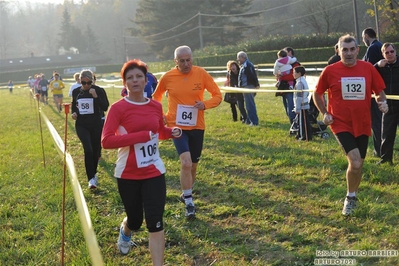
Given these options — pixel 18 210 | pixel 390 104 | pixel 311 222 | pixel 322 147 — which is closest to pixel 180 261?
pixel 311 222

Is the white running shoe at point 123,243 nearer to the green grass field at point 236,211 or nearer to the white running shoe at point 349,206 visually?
the green grass field at point 236,211

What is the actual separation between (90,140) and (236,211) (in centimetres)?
291

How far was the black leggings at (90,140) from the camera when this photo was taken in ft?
26.5

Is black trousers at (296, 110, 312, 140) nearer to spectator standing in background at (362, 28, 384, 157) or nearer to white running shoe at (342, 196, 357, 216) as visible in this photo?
spectator standing in background at (362, 28, 384, 157)

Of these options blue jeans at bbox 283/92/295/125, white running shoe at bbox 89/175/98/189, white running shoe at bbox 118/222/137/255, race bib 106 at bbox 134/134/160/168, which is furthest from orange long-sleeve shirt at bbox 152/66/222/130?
blue jeans at bbox 283/92/295/125

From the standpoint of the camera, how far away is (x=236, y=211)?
6.47 metres

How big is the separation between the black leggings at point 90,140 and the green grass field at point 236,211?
0.36 meters

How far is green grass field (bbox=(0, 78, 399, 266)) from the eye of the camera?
16.7 feet

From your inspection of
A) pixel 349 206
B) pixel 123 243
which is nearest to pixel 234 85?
pixel 349 206

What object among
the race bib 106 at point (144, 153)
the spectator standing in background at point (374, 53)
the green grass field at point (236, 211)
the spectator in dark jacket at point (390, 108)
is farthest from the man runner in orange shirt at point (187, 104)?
the spectator standing in background at point (374, 53)

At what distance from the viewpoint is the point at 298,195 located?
275 inches

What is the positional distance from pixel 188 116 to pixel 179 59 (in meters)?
0.72

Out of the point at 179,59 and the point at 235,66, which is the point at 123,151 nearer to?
the point at 179,59

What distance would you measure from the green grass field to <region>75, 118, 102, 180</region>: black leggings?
1.18ft
